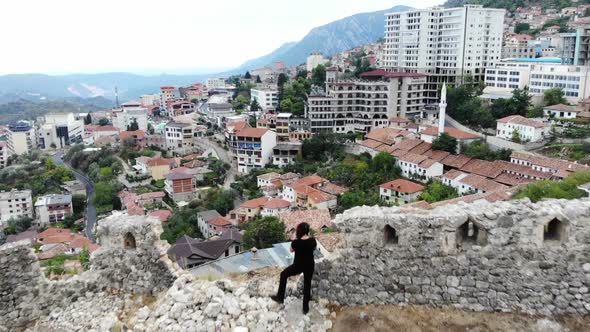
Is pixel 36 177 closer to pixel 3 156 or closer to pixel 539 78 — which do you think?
pixel 3 156

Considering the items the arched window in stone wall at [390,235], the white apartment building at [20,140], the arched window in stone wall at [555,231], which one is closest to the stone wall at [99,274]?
the arched window in stone wall at [390,235]

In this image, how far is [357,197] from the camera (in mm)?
37031

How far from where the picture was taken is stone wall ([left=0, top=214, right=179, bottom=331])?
7621 millimetres

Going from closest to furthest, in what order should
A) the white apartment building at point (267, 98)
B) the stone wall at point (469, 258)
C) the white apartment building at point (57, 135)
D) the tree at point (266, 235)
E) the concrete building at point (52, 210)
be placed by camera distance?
the stone wall at point (469, 258) → the tree at point (266, 235) → the concrete building at point (52, 210) → the white apartment building at point (267, 98) → the white apartment building at point (57, 135)

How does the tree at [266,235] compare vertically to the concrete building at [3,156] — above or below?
above

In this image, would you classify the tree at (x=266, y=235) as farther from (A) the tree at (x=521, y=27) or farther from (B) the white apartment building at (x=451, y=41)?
(A) the tree at (x=521, y=27)

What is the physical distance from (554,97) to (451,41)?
21.0 metres

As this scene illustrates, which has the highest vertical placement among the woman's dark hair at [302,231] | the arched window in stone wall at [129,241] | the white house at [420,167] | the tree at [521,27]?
the tree at [521,27]

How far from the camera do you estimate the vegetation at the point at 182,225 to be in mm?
37062

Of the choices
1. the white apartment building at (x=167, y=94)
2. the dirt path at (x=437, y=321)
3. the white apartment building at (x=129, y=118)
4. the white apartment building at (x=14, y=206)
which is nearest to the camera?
the dirt path at (x=437, y=321)

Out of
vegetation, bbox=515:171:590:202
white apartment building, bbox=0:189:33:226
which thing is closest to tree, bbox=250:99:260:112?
white apartment building, bbox=0:189:33:226

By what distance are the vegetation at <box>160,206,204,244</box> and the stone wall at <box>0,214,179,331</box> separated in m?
27.6

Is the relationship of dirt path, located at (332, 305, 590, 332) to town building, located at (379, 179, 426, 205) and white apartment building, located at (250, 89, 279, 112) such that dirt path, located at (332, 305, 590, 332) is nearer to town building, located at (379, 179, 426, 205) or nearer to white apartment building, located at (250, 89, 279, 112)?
town building, located at (379, 179, 426, 205)

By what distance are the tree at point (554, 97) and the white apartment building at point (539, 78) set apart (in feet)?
4.97
